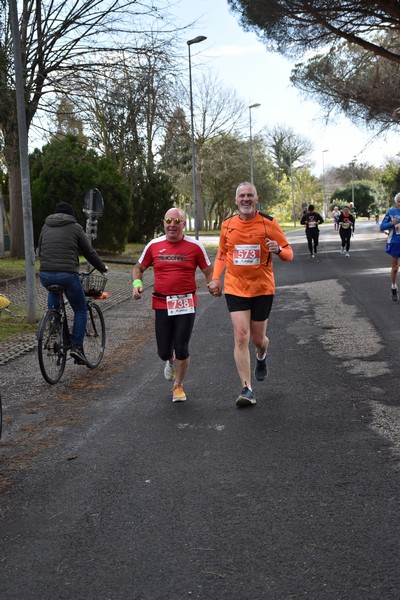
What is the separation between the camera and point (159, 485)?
15.7 feet

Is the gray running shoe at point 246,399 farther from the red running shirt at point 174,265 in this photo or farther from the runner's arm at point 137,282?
→ the runner's arm at point 137,282

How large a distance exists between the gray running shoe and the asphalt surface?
64 millimetres

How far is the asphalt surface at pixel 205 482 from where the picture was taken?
353 centimetres

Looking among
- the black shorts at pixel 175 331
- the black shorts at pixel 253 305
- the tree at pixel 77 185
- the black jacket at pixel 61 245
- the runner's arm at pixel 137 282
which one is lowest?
the black shorts at pixel 175 331

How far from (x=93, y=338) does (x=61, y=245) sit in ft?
4.34

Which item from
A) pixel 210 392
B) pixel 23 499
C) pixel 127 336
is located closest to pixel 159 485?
pixel 23 499

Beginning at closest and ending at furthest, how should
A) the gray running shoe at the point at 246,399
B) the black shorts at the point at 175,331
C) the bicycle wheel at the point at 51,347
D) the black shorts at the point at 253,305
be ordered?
1. the gray running shoe at the point at 246,399
2. the black shorts at the point at 253,305
3. the black shorts at the point at 175,331
4. the bicycle wheel at the point at 51,347

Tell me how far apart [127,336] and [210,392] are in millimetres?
4404

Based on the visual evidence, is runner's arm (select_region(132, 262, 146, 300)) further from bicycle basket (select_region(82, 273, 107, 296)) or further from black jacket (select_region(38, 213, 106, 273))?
bicycle basket (select_region(82, 273, 107, 296))

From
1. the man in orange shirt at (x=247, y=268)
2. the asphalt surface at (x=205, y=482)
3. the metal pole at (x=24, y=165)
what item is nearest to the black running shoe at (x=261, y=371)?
the asphalt surface at (x=205, y=482)

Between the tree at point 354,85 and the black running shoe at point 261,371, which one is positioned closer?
the black running shoe at point 261,371

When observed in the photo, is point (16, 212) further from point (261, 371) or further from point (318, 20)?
point (261, 371)

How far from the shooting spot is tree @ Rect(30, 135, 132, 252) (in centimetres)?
2681

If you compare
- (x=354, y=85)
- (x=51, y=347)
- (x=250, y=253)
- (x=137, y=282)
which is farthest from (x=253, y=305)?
(x=354, y=85)
